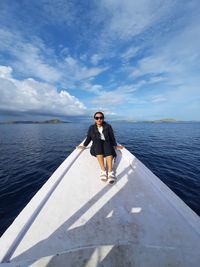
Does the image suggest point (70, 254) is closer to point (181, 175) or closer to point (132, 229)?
point (132, 229)

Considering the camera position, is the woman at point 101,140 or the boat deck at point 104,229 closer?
the boat deck at point 104,229

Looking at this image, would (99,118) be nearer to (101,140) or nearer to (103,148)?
(101,140)

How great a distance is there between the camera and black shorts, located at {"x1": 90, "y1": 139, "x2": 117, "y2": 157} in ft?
11.8

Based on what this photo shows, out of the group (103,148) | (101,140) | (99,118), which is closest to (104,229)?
(103,148)

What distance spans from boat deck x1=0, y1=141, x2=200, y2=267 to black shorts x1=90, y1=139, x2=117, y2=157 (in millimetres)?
948

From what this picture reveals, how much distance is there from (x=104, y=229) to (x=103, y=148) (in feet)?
7.09

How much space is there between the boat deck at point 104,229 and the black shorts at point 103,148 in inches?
37.3

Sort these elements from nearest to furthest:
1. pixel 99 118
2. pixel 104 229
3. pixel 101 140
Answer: pixel 104 229 < pixel 99 118 < pixel 101 140

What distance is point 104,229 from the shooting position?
73.0 inches

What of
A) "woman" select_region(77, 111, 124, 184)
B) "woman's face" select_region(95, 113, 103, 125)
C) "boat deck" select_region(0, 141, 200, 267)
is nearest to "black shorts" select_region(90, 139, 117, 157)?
"woman" select_region(77, 111, 124, 184)

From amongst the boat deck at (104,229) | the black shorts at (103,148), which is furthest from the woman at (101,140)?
the boat deck at (104,229)

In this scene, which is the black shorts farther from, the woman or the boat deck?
the boat deck

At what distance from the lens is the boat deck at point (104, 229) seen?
1.44m

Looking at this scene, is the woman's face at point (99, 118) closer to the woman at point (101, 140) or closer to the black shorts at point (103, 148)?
the woman at point (101, 140)
